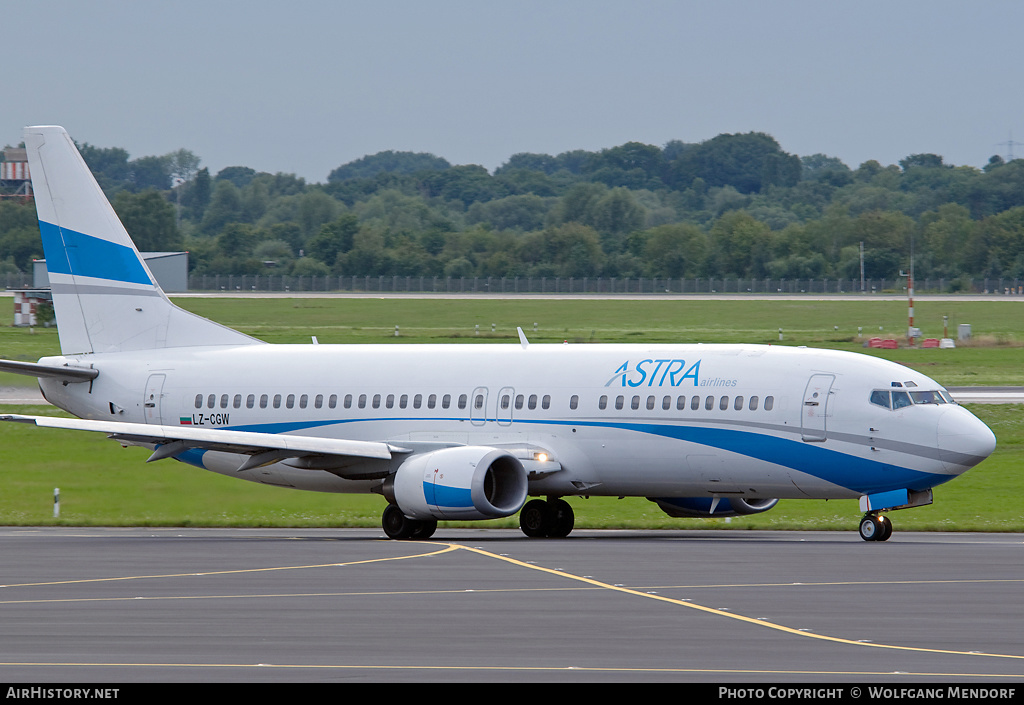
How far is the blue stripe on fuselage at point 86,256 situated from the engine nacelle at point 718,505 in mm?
15611

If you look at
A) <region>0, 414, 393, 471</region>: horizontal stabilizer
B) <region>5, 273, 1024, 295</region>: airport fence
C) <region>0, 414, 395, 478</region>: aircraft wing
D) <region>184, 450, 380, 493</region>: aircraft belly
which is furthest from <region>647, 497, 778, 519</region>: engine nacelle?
<region>5, 273, 1024, 295</region>: airport fence

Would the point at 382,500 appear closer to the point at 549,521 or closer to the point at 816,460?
the point at 549,521

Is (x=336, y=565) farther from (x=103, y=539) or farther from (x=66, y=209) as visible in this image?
(x=66, y=209)

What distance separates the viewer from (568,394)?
35562 mm

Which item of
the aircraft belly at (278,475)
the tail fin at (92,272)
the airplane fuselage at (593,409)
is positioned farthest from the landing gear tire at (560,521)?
the tail fin at (92,272)

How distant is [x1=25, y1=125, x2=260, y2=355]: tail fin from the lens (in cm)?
4172

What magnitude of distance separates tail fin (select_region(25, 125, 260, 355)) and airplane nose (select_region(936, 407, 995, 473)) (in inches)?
740

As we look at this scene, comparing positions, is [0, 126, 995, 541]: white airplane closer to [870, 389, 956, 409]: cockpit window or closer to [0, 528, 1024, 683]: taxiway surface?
[870, 389, 956, 409]: cockpit window

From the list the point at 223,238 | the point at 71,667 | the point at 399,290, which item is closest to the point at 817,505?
the point at 71,667

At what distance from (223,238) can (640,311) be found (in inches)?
3708

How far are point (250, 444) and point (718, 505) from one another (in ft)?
35.0

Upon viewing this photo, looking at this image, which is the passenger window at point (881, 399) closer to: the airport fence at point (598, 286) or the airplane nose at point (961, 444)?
the airplane nose at point (961, 444)

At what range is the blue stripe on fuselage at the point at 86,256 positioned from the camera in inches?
1652

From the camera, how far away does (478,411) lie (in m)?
36.7
